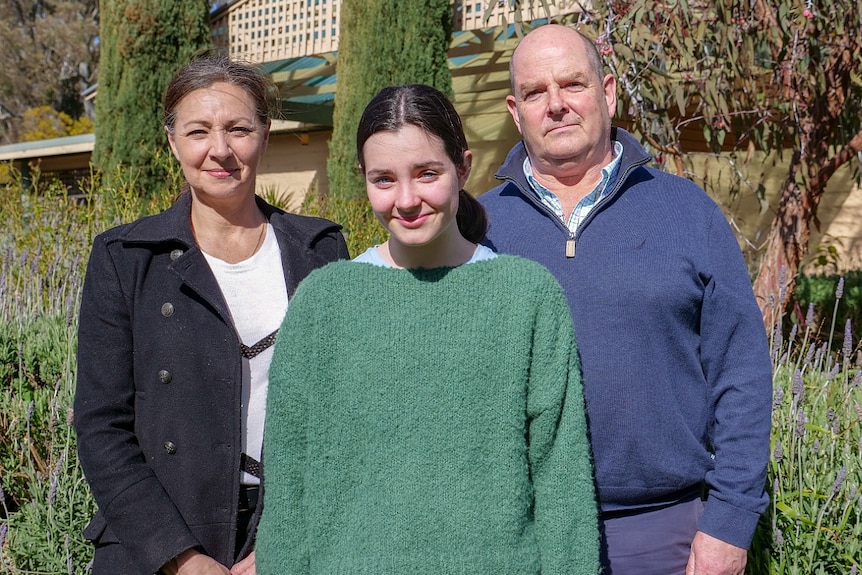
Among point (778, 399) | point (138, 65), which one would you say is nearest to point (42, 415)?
point (778, 399)

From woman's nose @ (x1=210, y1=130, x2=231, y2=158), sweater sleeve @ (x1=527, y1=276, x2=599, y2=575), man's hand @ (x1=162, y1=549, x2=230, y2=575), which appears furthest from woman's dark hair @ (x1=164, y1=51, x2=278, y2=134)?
man's hand @ (x1=162, y1=549, x2=230, y2=575)

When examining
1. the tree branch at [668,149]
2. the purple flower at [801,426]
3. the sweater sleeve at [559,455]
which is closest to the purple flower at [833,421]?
the purple flower at [801,426]

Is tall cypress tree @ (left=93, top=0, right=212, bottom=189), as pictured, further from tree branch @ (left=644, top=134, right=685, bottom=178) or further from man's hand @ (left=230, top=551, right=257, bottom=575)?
man's hand @ (left=230, top=551, right=257, bottom=575)

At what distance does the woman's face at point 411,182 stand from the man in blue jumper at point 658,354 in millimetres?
548

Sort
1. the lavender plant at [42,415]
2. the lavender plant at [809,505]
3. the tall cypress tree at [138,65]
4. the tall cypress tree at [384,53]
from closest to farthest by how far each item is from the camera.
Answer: the lavender plant at [809,505] < the lavender plant at [42,415] < the tall cypress tree at [384,53] < the tall cypress tree at [138,65]

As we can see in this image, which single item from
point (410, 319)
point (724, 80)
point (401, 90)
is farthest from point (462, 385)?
point (724, 80)

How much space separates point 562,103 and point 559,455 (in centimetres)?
100

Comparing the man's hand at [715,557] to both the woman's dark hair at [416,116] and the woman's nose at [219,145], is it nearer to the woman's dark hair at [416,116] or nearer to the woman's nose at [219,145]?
the woman's dark hair at [416,116]

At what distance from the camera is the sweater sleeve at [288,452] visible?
1848 mm

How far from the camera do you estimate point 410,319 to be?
74.4 inches

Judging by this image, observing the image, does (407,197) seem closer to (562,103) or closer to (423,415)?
(423,415)

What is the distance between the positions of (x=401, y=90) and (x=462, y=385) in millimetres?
657

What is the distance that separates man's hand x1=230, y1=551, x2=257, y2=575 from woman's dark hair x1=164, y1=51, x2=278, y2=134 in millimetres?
1119

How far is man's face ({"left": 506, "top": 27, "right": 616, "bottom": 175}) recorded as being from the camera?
235cm
